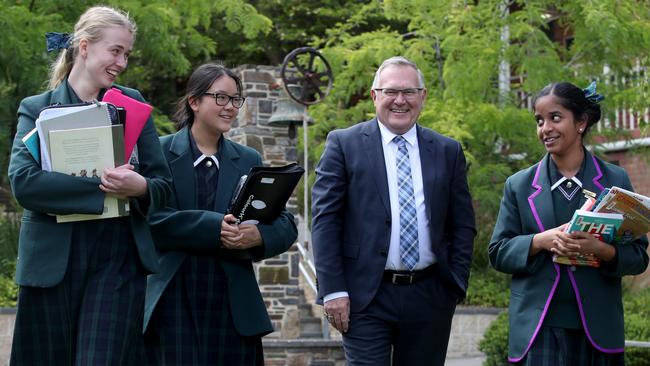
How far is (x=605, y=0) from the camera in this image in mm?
16844

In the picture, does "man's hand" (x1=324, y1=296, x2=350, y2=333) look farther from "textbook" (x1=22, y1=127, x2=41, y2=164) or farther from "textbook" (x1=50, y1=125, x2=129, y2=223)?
"textbook" (x1=22, y1=127, x2=41, y2=164)

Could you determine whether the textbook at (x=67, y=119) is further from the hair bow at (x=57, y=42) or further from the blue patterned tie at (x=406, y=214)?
the blue patterned tie at (x=406, y=214)

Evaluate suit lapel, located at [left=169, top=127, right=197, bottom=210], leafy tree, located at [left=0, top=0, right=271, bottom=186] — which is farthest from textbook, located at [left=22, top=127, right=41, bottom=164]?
leafy tree, located at [left=0, top=0, right=271, bottom=186]

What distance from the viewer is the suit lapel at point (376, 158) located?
649 centimetres

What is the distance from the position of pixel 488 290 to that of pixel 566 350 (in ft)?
38.1

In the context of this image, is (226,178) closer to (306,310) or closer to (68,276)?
(68,276)

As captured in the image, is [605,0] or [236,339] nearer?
[236,339]

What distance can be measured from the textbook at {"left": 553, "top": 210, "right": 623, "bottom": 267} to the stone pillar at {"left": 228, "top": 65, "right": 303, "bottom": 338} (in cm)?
1076

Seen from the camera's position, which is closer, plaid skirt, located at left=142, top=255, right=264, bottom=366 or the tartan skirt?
the tartan skirt

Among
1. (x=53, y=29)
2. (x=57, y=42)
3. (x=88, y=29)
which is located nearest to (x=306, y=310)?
(x=53, y=29)

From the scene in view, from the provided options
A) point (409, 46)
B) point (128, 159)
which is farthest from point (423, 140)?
point (409, 46)

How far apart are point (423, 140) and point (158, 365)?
1.81 m

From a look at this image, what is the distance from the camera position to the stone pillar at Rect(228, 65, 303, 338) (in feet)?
55.8

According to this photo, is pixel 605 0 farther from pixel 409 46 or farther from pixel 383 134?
pixel 383 134
